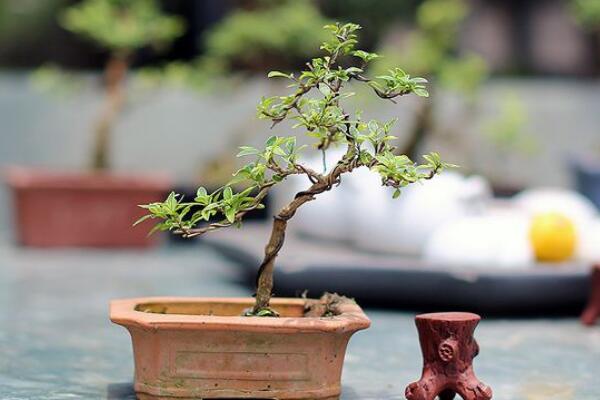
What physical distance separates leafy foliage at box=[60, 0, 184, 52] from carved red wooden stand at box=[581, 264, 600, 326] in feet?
12.8

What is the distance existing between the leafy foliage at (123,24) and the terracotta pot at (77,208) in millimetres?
928

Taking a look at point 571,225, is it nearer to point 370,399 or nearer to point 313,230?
point 313,230

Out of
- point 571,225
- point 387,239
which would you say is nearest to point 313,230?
point 387,239

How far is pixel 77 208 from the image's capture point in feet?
26.1

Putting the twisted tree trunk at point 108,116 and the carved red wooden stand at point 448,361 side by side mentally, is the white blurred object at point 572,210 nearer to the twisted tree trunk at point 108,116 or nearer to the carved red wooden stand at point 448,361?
the carved red wooden stand at point 448,361

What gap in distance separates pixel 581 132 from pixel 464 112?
0.93 metres

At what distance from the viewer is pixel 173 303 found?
3688 mm

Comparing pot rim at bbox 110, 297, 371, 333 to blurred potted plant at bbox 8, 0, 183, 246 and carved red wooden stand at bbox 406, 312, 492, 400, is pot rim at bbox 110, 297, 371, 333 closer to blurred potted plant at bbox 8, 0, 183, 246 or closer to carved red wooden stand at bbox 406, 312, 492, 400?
carved red wooden stand at bbox 406, 312, 492, 400

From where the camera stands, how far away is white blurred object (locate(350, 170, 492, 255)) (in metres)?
5.69

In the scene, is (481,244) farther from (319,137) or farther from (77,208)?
(77,208)

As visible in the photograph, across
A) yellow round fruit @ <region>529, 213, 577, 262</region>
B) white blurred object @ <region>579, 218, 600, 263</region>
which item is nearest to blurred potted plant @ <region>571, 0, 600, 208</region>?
white blurred object @ <region>579, 218, 600, 263</region>

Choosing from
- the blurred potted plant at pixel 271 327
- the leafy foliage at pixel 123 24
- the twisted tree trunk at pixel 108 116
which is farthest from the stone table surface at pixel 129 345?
the leafy foliage at pixel 123 24

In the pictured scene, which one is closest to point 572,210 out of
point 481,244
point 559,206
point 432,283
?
point 559,206

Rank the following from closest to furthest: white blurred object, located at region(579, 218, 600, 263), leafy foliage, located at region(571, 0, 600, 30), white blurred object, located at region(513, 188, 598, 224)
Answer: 1. white blurred object, located at region(579, 218, 600, 263)
2. white blurred object, located at region(513, 188, 598, 224)
3. leafy foliage, located at region(571, 0, 600, 30)
